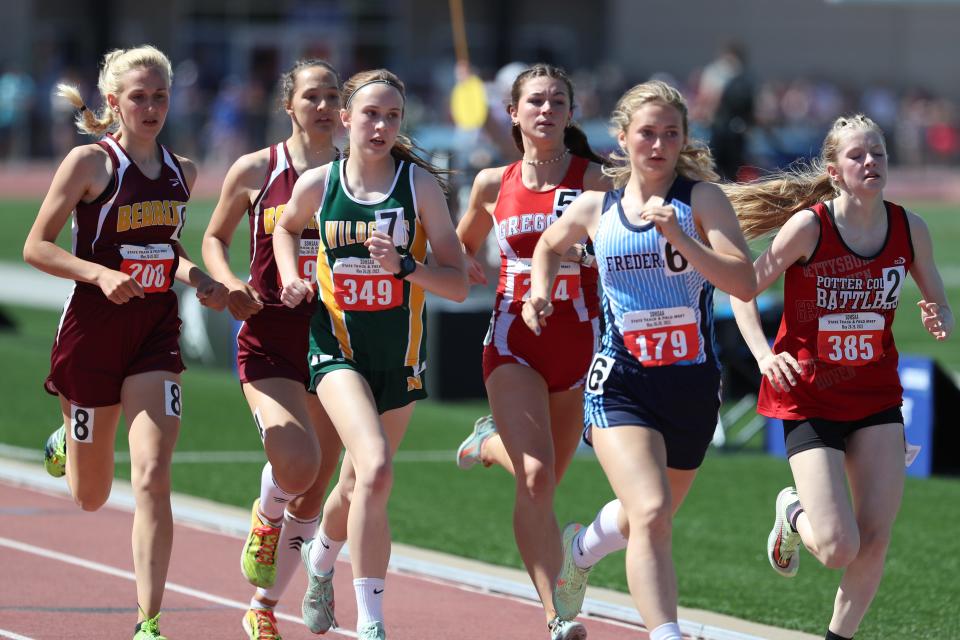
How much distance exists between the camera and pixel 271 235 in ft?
22.5

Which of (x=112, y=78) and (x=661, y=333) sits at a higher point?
(x=112, y=78)

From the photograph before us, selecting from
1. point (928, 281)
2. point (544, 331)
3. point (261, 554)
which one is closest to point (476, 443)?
point (544, 331)

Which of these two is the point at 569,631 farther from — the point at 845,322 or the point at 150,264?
the point at 150,264

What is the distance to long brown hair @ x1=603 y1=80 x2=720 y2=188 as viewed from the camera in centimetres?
584

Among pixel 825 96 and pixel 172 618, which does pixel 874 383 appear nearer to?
pixel 172 618

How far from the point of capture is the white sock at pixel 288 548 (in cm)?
674

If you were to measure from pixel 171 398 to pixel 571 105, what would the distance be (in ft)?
6.60

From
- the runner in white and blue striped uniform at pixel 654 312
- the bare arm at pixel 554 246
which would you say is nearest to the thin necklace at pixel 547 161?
the bare arm at pixel 554 246

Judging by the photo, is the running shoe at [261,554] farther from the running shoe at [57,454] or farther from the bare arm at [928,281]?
the bare arm at [928,281]

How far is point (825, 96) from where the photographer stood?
4412 cm

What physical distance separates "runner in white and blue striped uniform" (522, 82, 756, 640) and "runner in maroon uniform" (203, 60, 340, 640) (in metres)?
1.26

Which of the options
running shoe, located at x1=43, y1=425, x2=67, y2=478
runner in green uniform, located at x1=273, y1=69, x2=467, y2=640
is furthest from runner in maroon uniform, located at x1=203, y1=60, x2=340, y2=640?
running shoe, located at x1=43, y1=425, x2=67, y2=478

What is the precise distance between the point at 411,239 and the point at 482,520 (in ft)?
12.4

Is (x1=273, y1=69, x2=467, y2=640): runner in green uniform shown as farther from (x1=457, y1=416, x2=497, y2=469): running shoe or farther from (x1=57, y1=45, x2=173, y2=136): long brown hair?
(x1=457, y1=416, x2=497, y2=469): running shoe
